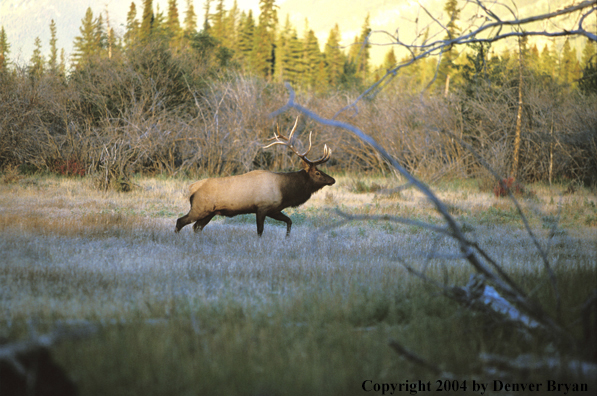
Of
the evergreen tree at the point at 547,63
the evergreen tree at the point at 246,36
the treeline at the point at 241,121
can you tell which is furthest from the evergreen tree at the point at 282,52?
the treeline at the point at 241,121

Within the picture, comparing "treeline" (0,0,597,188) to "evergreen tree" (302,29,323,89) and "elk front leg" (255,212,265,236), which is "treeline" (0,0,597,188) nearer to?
"elk front leg" (255,212,265,236)

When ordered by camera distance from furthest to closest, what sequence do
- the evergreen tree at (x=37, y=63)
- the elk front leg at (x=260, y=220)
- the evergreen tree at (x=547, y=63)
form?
1. the evergreen tree at (x=37, y=63)
2. the evergreen tree at (x=547, y=63)
3. the elk front leg at (x=260, y=220)

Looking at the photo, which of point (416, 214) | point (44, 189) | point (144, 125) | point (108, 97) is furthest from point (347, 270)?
point (108, 97)

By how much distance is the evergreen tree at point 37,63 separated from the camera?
20.1m

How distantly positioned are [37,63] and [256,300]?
25.0m

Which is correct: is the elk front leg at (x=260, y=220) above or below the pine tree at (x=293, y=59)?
below

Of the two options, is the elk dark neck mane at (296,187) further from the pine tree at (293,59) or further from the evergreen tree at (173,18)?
the evergreen tree at (173,18)

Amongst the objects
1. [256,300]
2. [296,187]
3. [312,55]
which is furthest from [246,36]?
[256,300]

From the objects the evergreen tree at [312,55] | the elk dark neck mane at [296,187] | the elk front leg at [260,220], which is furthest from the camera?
the evergreen tree at [312,55]

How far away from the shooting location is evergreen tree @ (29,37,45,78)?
65.9 ft

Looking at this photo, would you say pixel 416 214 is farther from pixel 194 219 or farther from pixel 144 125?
pixel 144 125

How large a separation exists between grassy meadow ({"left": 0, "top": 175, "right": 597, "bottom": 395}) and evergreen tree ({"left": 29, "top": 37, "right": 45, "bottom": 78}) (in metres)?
12.9

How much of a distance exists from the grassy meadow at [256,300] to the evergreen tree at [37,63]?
42.2ft

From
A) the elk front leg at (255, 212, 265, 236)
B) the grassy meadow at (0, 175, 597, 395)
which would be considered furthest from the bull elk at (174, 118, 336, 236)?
the grassy meadow at (0, 175, 597, 395)
